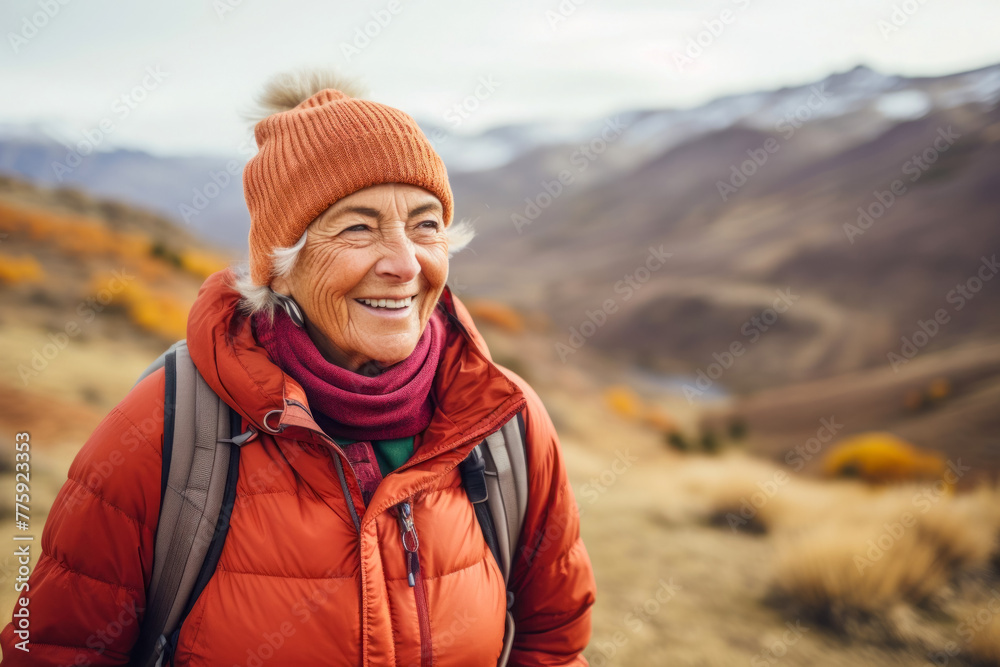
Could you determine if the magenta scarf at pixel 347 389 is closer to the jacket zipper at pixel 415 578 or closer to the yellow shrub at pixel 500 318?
the jacket zipper at pixel 415 578

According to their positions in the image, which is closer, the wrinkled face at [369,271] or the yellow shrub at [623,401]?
the wrinkled face at [369,271]

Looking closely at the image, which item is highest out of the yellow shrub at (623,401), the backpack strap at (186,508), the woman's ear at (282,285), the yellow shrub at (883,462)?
the woman's ear at (282,285)

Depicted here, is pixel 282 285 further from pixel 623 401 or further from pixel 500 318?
pixel 500 318

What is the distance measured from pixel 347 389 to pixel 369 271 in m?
0.35

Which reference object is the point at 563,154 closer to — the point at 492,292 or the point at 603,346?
the point at 492,292

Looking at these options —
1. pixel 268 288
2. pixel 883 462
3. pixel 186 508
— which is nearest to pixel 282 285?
pixel 268 288

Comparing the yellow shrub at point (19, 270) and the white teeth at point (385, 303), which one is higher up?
the yellow shrub at point (19, 270)

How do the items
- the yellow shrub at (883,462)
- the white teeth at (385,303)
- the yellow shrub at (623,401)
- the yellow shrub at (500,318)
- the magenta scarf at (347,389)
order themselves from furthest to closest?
the yellow shrub at (500,318), the yellow shrub at (623,401), the yellow shrub at (883,462), the white teeth at (385,303), the magenta scarf at (347,389)

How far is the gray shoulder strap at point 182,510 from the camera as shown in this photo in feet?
5.34

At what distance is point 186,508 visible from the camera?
1632 millimetres

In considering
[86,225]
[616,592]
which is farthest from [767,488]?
[86,225]

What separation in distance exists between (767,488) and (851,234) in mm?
32900

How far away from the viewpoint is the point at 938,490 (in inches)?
283

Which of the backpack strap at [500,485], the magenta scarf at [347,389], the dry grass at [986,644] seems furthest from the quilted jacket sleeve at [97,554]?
the dry grass at [986,644]
